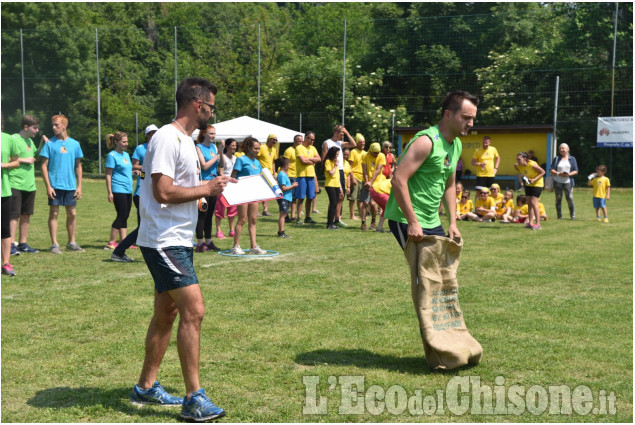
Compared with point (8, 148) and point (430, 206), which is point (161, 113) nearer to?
point (8, 148)

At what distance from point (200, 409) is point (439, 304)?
6.76 feet

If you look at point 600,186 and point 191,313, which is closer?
point 191,313

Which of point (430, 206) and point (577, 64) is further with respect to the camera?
point (577, 64)

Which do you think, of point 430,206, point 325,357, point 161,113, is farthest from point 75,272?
point 161,113

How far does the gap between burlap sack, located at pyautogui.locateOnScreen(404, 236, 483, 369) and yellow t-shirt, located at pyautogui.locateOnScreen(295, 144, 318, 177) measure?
1013 centimetres

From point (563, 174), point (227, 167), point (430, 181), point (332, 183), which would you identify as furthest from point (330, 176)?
point (430, 181)

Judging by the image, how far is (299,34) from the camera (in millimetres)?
48938

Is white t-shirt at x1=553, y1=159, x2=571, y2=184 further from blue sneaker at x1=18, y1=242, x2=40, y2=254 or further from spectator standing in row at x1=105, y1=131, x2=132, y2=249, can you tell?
blue sneaker at x1=18, y1=242, x2=40, y2=254

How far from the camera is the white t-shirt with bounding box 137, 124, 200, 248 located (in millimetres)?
4258

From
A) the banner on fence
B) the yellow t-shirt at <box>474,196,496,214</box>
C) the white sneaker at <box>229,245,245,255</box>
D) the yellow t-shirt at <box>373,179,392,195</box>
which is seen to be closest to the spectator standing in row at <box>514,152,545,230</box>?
the yellow t-shirt at <box>474,196,496,214</box>

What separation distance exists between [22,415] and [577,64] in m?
32.9

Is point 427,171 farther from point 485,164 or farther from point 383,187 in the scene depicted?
point 485,164

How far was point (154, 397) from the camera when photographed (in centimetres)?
455

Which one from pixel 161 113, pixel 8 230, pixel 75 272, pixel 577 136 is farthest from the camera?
pixel 161 113
